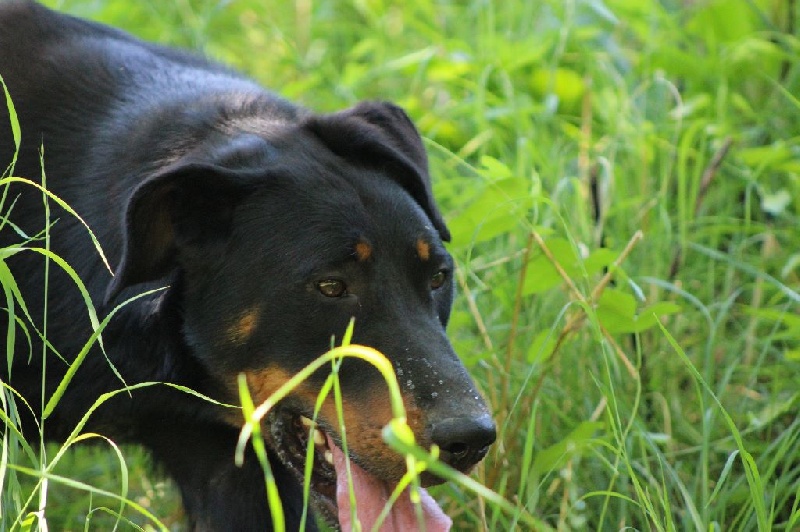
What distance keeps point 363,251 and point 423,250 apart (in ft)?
0.52

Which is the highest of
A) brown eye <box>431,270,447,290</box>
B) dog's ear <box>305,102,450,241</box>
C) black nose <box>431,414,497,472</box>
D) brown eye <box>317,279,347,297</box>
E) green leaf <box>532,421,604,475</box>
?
dog's ear <box>305,102,450,241</box>

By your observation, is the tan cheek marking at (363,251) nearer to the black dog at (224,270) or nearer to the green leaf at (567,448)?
the black dog at (224,270)

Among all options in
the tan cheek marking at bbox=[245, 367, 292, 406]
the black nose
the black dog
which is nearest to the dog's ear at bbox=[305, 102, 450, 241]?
the black dog

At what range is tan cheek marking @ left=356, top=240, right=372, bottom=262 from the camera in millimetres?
2648

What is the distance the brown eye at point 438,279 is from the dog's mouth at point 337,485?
436 millimetres

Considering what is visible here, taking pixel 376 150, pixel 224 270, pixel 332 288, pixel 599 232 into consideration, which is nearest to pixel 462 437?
pixel 332 288

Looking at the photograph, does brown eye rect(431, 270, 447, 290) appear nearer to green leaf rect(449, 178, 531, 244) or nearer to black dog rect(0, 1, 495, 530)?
black dog rect(0, 1, 495, 530)

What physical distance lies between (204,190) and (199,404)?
532 millimetres

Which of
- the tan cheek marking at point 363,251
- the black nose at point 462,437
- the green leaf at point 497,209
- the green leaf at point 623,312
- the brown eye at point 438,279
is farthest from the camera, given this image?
the green leaf at point 497,209

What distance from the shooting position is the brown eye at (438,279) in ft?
9.28

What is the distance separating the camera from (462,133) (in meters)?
4.73

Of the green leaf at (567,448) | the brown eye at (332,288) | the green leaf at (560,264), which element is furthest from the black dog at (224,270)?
the green leaf at (567,448)

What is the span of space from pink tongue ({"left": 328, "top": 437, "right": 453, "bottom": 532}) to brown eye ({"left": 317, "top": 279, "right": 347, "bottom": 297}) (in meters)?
0.33

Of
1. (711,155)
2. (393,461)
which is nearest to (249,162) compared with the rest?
(393,461)
